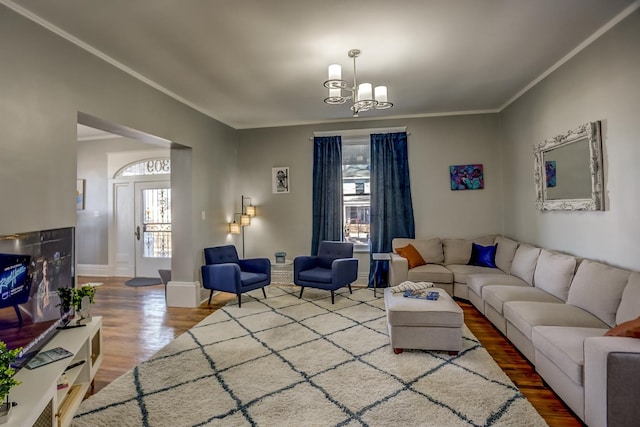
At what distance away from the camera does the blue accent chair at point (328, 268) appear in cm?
436

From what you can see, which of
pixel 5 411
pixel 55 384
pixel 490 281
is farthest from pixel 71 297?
pixel 490 281

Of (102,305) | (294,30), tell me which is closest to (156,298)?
(102,305)

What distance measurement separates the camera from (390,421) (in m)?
1.97

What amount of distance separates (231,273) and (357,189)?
8.51 ft

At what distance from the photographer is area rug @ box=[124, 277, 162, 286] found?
5.62 m

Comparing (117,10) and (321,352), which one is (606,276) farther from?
(117,10)

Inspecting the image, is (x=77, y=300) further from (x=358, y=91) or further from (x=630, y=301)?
(x=630, y=301)

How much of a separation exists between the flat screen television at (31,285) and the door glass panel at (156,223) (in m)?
3.93

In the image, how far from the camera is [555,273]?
10.1 ft

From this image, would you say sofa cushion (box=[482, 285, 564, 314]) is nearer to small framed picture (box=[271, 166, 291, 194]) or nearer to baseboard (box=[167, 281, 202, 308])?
small framed picture (box=[271, 166, 291, 194])

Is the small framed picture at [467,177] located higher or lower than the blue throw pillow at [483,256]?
higher

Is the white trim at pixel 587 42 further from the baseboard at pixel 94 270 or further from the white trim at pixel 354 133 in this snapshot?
the baseboard at pixel 94 270

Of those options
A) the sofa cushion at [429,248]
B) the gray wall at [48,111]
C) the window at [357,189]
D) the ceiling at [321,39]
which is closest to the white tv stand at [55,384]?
the gray wall at [48,111]

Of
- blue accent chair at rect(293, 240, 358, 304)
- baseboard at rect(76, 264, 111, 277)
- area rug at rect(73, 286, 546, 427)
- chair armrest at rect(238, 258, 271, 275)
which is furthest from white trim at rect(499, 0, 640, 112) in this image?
baseboard at rect(76, 264, 111, 277)
